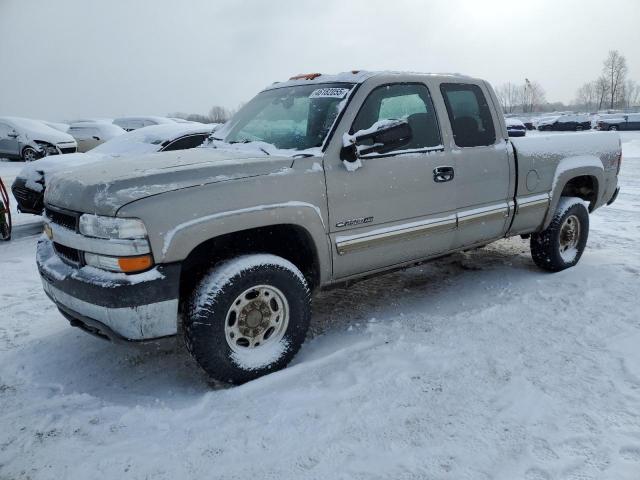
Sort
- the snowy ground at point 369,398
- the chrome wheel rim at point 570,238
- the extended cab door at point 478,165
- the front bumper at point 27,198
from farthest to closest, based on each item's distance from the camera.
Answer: the front bumper at point 27,198 < the chrome wheel rim at point 570,238 < the extended cab door at point 478,165 < the snowy ground at point 369,398

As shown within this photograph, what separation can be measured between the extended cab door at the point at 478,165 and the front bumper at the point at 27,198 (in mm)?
6211

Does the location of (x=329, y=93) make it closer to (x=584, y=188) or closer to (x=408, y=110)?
(x=408, y=110)

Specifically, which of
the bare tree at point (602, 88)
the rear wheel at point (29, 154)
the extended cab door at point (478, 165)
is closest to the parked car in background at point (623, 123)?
the rear wheel at point (29, 154)

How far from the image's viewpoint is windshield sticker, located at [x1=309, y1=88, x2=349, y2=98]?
12.0 feet

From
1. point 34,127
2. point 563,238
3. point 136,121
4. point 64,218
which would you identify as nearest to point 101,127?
point 34,127

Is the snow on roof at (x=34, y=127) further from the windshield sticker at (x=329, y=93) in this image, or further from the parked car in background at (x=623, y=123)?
the parked car in background at (x=623, y=123)

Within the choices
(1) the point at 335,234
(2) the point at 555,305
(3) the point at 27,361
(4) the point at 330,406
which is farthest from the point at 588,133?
(3) the point at 27,361

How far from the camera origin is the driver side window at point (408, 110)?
12.1 feet

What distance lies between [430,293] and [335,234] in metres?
1.72

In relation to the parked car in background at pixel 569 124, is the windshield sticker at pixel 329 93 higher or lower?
higher

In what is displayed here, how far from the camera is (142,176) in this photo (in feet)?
9.46

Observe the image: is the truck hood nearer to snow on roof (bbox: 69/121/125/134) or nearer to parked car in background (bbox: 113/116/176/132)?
snow on roof (bbox: 69/121/125/134)

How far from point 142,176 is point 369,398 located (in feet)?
5.90

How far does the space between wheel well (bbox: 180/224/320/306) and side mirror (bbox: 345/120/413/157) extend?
0.70 metres
